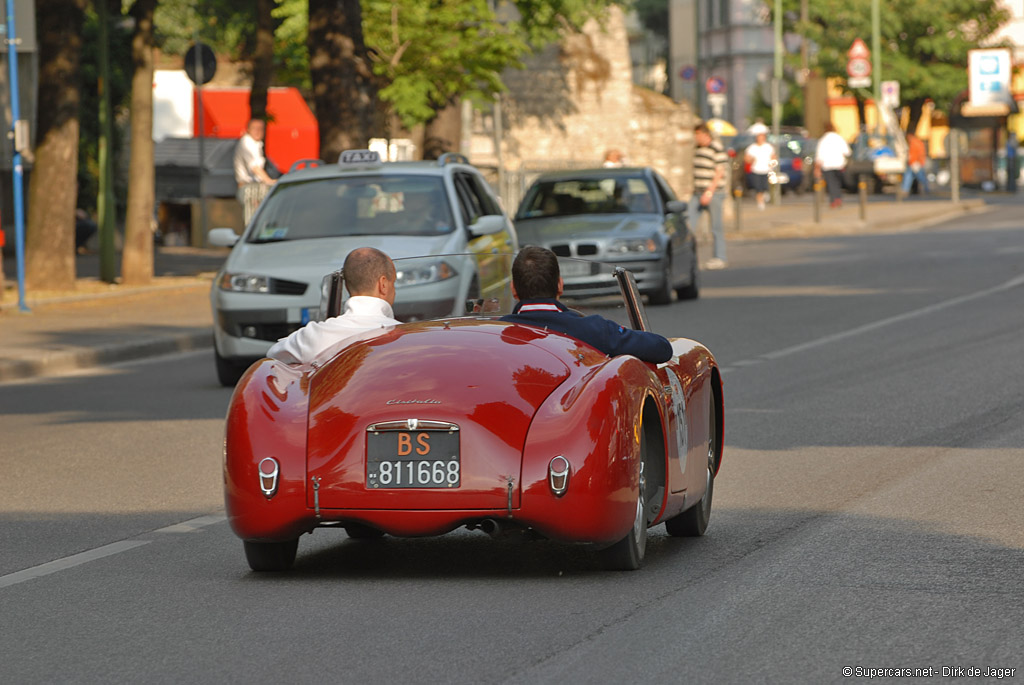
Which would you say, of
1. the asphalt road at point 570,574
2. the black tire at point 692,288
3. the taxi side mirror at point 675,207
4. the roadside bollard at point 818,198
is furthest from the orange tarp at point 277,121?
the asphalt road at point 570,574

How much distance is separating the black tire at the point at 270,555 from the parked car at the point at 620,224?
14.6 metres

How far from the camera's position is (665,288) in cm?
2255

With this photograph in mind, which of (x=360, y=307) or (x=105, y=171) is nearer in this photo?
(x=360, y=307)

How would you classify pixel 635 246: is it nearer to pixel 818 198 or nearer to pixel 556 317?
pixel 556 317

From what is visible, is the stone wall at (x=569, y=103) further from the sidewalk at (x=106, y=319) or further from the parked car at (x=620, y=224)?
the parked car at (x=620, y=224)

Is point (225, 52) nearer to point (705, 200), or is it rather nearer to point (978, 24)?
point (978, 24)

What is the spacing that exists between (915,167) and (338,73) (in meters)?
34.2

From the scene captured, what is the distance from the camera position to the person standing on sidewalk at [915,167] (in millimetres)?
56125

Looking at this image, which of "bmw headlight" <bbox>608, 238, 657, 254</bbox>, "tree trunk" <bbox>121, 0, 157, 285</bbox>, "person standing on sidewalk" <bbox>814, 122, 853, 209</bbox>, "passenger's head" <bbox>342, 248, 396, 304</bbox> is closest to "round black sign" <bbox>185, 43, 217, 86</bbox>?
"tree trunk" <bbox>121, 0, 157, 285</bbox>

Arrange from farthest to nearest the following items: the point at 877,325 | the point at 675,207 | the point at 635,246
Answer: the point at 675,207
the point at 635,246
the point at 877,325

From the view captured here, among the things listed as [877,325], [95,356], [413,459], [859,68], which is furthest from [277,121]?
[413,459]

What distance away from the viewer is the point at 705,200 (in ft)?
95.3

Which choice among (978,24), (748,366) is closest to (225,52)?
(978,24)

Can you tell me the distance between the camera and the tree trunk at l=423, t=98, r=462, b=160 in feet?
120
